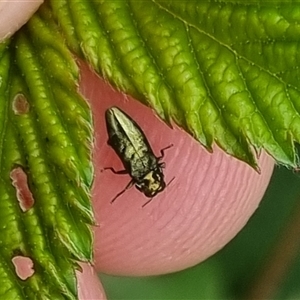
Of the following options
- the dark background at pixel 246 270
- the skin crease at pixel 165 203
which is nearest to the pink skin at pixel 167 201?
the skin crease at pixel 165 203

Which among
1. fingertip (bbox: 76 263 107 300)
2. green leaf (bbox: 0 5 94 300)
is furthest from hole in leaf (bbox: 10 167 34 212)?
fingertip (bbox: 76 263 107 300)

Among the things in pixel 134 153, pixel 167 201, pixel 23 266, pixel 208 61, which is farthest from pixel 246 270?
pixel 208 61

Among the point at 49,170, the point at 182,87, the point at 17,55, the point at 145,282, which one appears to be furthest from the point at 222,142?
the point at 145,282

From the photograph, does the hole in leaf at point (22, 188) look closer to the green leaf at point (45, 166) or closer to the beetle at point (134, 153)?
the green leaf at point (45, 166)

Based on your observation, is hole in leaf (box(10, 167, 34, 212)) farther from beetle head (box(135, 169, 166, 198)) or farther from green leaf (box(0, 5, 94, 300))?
beetle head (box(135, 169, 166, 198))

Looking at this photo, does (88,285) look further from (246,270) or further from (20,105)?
(246,270)

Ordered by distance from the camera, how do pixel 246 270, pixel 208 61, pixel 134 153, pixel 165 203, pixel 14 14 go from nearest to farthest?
pixel 208 61 → pixel 14 14 → pixel 134 153 → pixel 165 203 → pixel 246 270
